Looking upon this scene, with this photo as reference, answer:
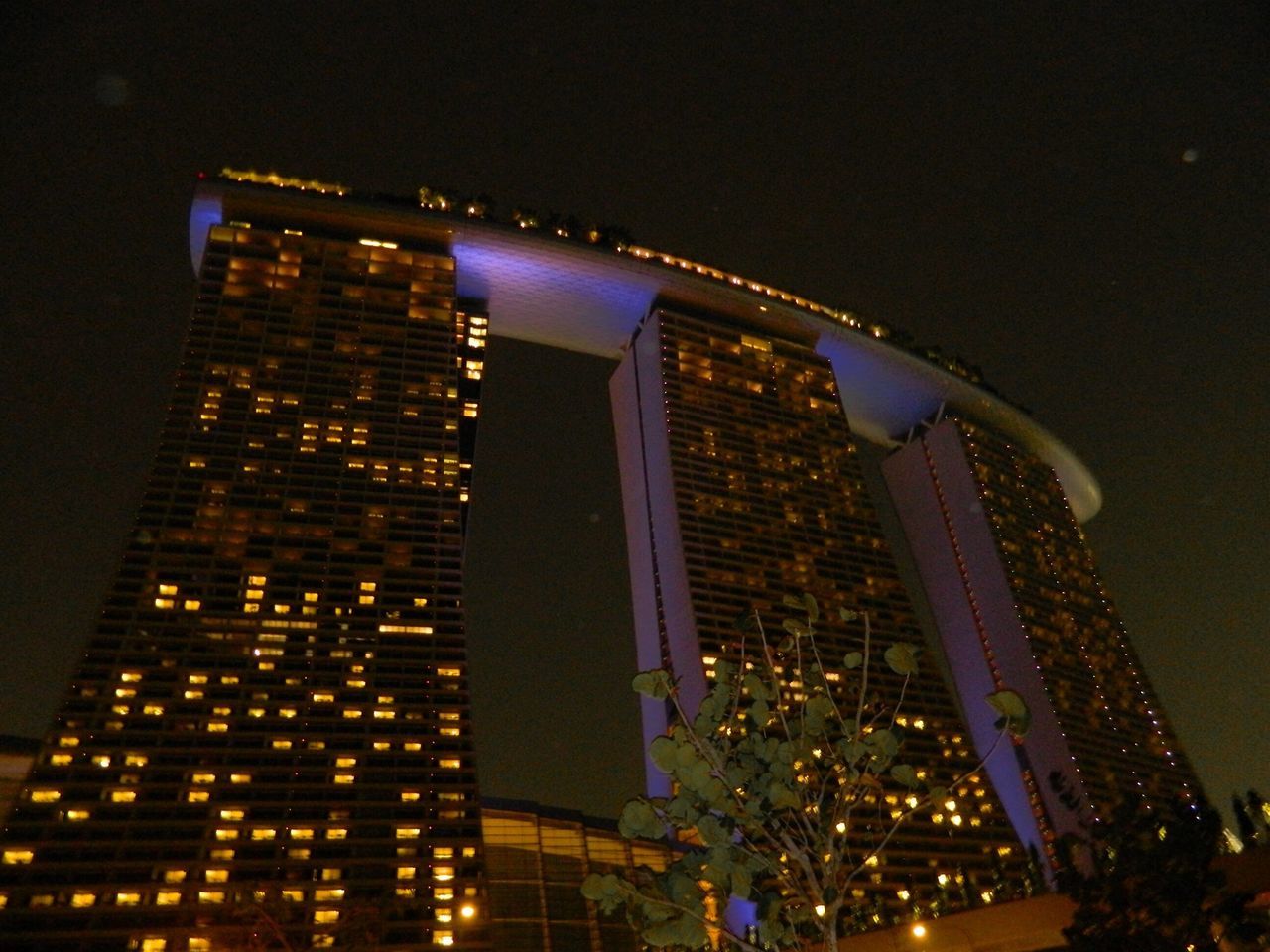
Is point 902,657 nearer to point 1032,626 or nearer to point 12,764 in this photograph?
point 12,764

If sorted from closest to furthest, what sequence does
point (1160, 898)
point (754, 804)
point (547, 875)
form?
1. point (754, 804)
2. point (1160, 898)
3. point (547, 875)

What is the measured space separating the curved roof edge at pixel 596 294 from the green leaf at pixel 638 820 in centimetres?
7305

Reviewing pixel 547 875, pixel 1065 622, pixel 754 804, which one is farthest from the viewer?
pixel 1065 622

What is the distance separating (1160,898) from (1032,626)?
6783cm

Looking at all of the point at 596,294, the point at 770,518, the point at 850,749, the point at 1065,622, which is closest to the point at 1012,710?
the point at 850,749

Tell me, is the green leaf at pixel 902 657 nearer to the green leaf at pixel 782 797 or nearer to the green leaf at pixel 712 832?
the green leaf at pixel 782 797

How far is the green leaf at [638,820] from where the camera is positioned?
265 inches

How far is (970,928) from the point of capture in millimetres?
29672

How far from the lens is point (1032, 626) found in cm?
8856

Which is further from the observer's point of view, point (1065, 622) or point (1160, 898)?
point (1065, 622)

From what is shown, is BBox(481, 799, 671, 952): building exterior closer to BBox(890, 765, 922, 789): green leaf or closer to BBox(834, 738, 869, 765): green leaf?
BBox(890, 765, 922, 789): green leaf

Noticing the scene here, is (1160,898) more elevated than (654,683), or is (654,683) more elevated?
(1160,898)

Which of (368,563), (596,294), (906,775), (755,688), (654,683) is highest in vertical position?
(596,294)

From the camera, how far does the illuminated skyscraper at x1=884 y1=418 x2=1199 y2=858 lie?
267 feet
